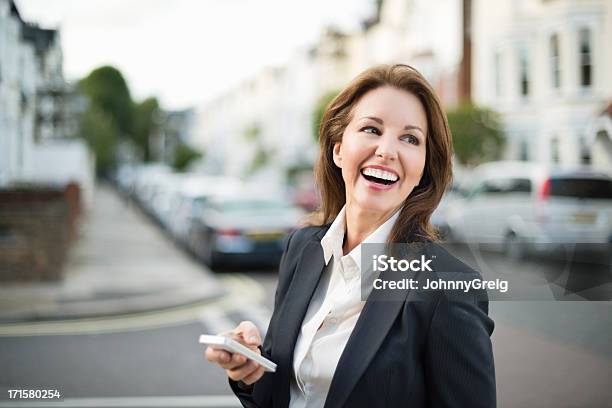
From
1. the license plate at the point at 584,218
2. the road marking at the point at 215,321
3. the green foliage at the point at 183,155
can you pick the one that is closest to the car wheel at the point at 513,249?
the license plate at the point at 584,218

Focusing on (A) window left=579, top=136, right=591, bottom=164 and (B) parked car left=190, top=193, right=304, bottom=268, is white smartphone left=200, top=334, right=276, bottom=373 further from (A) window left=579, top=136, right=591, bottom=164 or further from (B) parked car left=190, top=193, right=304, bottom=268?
(B) parked car left=190, top=193, right=304, bottom=268

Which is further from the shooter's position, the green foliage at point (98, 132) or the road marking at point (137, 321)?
the green foliage at point (98, 132)

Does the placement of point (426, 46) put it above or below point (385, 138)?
above

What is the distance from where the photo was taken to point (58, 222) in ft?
28.7

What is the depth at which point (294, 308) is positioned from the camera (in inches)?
62.4

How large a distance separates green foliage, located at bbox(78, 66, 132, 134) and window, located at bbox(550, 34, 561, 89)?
1736mm

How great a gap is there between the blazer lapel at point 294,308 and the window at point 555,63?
39.4 inches

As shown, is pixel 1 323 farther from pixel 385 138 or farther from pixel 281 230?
pixel 385 138

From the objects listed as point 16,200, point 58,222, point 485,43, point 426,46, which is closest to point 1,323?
point 16,200

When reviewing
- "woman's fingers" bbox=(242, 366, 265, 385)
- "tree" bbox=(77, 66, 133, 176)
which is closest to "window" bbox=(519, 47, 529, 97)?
"woman's fingers" bbox=(242, 366, 265, 385)

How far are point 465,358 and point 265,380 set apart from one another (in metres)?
0.50

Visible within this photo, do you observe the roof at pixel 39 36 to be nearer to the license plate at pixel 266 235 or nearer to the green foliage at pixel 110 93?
the green foliage at pixel 110 93

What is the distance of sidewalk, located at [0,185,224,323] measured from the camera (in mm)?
6855

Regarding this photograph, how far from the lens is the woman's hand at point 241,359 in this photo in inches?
52.7
